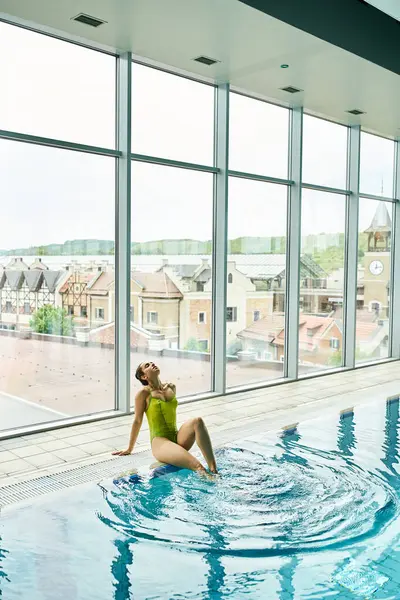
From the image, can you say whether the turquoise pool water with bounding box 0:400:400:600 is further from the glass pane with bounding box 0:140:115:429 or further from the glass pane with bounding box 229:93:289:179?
the glass pane with bounding box 229:93:289:179

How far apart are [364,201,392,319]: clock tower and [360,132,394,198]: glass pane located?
14.3 inches

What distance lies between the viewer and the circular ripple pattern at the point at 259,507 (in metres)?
3.83

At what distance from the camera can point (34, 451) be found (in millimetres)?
5555

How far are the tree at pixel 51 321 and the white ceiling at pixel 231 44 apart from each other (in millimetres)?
2955

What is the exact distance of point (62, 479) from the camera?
476 centimetres

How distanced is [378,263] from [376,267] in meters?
0.10

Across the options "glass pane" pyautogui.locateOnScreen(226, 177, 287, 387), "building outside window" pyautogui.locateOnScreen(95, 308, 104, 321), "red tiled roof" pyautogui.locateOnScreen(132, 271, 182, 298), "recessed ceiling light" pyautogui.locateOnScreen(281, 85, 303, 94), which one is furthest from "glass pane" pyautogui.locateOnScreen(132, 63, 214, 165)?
"building outside window" pyautogui.locateOnScreen(95, 308, 104, 321)

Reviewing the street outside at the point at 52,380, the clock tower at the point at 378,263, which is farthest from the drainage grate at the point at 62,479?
the clock tower at the point at 378,263

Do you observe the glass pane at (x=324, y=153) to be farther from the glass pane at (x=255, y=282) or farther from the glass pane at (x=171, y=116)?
the glass pane at (x=171, y=116)

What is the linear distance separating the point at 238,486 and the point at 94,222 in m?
3.54

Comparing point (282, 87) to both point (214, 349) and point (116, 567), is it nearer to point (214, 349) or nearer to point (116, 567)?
point (214, 349)

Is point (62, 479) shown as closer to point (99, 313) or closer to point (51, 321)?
point (51, 321)

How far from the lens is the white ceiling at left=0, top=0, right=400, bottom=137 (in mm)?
5555

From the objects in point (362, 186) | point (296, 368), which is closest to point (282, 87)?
point (362, 186)
